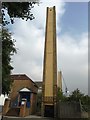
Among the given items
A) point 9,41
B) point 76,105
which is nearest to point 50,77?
point 76,105

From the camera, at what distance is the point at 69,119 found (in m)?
22.7

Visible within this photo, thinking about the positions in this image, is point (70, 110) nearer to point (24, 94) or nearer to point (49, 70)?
point (49, 70)

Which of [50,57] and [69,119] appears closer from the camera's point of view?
[69,119]

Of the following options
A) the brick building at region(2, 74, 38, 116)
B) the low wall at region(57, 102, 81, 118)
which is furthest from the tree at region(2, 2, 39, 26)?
the brick building at region(2, 74, 38, 116)

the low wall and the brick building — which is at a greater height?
the brick building

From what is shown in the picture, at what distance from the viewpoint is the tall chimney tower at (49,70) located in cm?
3181

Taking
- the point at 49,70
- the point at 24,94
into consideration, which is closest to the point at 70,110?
the point at 49,70

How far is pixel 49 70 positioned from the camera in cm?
3306

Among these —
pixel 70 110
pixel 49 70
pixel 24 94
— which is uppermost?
pixel 49 70

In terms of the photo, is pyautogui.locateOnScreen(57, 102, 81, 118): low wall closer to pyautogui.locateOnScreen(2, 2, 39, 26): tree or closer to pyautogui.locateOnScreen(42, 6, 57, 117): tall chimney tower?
pyautogui.locateOnScreen(42, 6, 57, 117): tall chimney tower

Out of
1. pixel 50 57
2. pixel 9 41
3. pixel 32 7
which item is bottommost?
pixel 9 41

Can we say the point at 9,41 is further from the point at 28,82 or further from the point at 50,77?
the point at 28,82

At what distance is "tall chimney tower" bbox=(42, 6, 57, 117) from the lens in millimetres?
31809

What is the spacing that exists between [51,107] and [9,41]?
787 inches
